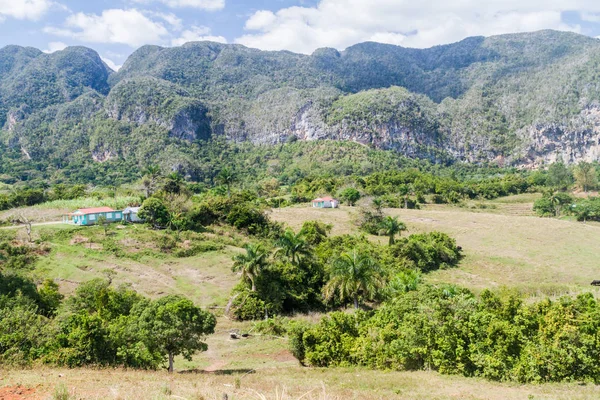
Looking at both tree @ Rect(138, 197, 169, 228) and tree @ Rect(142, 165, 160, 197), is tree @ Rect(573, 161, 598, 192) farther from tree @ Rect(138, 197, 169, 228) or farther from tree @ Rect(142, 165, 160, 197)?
tree @ Rect(138, 197, 169, 228)

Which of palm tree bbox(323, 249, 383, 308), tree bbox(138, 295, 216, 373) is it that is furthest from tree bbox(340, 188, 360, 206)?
tree bbox(138, 295, 216, 373)

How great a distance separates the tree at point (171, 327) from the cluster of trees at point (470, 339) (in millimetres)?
5497

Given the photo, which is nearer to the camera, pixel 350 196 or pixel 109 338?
pixel 109 338

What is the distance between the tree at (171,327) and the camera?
18391mm

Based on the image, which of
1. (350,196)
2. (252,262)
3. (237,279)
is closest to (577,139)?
(350,196)

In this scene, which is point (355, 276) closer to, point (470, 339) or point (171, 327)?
point (470, 339)

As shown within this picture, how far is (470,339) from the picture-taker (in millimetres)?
17578

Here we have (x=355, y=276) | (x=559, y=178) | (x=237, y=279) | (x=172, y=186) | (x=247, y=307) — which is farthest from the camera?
(x=559, y=178)

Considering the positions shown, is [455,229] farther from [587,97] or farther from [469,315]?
[587,97]

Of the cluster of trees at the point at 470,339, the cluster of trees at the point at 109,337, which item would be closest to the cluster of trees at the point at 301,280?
the cluster of trees at the point at 470,339

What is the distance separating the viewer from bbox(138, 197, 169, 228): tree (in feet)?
171

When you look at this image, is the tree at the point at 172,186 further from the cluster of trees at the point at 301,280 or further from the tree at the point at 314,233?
the cluster of trees at the point at 301,280

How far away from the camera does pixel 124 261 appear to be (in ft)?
136

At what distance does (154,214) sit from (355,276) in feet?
103
